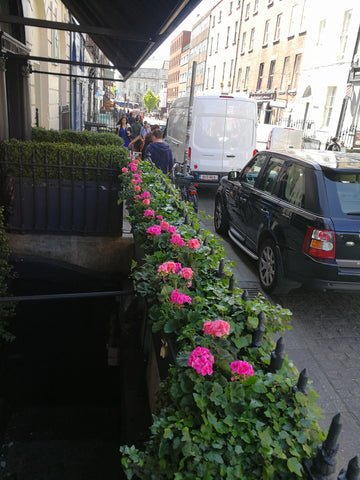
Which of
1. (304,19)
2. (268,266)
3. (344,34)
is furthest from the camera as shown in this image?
(304,19)

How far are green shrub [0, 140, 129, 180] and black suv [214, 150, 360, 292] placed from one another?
97.7 inches

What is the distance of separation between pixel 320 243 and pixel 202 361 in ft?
10.0

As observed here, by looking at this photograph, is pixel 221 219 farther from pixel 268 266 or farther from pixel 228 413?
pixel 228 413

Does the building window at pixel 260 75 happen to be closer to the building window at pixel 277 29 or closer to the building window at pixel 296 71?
the building window at pixel 277 29

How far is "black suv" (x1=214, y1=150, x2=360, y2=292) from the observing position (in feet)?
14.0

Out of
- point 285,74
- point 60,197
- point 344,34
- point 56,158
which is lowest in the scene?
point 60,197

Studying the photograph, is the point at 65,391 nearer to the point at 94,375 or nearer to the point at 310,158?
the point at 94,375

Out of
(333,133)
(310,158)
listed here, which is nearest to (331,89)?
(333,133)

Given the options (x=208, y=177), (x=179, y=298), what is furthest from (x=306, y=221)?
(x=208, y=177)

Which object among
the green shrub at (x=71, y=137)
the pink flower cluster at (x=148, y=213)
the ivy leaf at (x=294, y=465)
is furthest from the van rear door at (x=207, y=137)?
the ivy leaf at (x=294, y=465)

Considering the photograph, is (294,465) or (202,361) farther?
(202,361)

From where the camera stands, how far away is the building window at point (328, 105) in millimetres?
22812

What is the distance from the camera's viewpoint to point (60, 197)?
255 inches

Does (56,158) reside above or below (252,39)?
below
